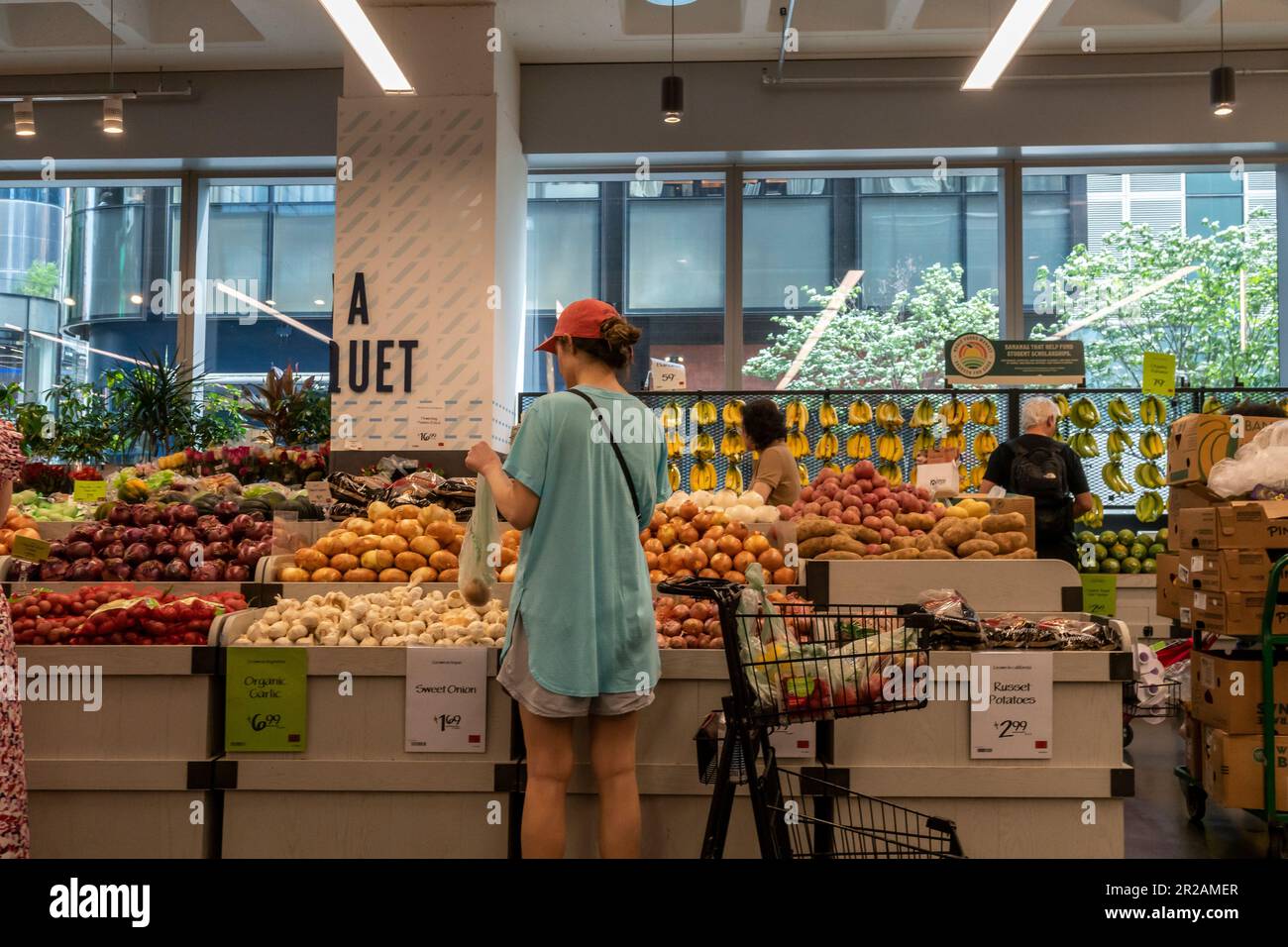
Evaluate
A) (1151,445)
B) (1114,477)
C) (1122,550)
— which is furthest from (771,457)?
(1151,445)

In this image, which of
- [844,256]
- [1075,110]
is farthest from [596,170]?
[1075,110]

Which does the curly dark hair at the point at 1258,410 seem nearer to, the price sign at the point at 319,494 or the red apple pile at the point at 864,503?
the red apple pile at the point at 864,503

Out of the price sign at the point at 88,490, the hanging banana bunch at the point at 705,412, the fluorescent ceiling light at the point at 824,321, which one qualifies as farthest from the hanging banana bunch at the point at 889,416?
the price sign at the point at 88,490

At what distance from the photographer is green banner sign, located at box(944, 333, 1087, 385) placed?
24.4ft

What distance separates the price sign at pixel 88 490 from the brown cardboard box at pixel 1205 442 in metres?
5.37

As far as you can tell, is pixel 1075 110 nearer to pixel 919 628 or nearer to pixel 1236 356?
pixel 1236 356

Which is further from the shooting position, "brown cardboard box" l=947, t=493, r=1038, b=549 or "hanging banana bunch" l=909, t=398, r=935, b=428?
"hanging banana bunch" l=909, t=398, r=935, b=428

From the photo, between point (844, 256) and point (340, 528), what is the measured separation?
5.60 meters

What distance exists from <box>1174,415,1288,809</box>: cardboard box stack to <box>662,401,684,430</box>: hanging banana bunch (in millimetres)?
3905

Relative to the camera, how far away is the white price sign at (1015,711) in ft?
10.1

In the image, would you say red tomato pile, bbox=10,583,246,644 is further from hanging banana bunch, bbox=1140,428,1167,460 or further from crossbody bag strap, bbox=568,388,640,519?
hanging banana bunch, bbox=1140,428,1167,460

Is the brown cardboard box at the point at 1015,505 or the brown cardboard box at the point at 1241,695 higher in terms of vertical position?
the brown cardboard box at the point at 1015,505

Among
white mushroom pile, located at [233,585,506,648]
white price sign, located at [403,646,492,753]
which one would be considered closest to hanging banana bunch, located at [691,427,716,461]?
white mushroom pile, located at [233,585,506,648]

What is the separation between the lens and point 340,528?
158 inches
